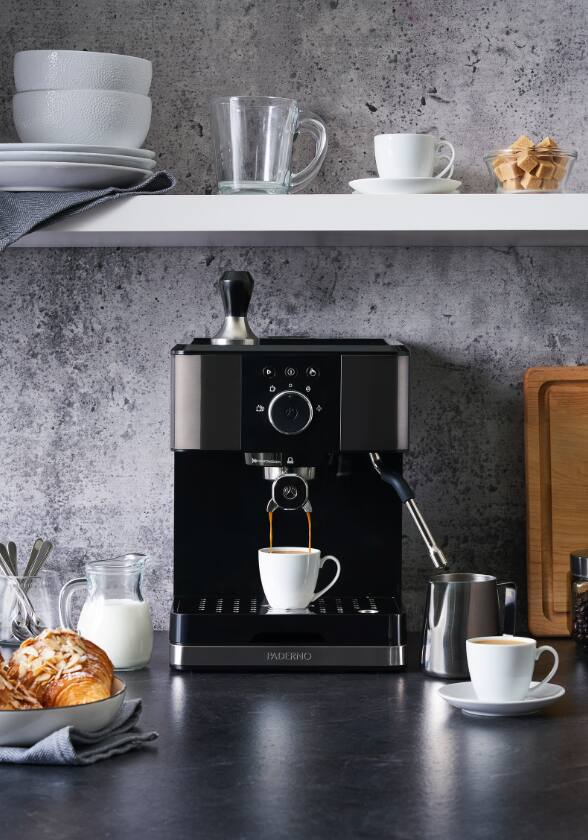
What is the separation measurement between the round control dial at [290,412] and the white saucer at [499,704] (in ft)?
1.18

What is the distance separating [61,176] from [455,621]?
0.74 m

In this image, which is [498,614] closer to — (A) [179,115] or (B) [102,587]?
(B) [102,587]

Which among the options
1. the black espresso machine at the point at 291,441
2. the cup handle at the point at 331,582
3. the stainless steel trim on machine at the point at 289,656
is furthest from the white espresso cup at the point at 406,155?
the stainless steel trim on machine at the point at 289,656

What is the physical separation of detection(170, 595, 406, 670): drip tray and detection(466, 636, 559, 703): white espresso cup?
173 mm

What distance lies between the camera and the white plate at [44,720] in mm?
1030

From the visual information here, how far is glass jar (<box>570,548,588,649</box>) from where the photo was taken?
1474 mm

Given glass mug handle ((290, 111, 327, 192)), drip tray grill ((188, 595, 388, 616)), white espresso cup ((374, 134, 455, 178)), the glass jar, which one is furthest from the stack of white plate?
the glass jar

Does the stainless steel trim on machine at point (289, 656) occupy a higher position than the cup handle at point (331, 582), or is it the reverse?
the cup handle at point (331, 582)

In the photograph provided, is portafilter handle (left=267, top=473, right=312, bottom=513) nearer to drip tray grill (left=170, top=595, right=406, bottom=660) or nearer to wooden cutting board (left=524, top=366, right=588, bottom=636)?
drip tray grill (left=170, top=595, right=406, bottom=660)

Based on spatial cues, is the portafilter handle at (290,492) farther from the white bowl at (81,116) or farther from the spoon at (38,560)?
the white bowl at (81,116)

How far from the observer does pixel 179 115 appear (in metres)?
1.63

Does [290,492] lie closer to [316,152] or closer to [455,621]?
[455,621]

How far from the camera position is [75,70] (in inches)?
56.4

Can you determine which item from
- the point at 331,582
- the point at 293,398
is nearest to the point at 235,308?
the point at 293,398
